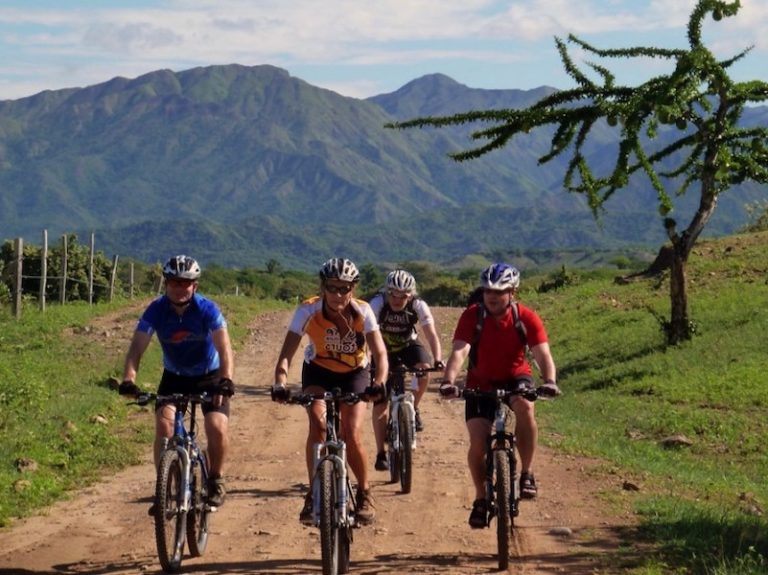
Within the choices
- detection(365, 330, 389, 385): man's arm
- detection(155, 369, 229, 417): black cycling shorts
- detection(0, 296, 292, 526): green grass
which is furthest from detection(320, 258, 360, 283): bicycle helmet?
detection(0, 296, 292, 526): green grass

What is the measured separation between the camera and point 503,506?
9203mm

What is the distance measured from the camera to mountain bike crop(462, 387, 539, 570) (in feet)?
30.2

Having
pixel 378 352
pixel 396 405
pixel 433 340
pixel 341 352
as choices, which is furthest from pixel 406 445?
pixel 378 352

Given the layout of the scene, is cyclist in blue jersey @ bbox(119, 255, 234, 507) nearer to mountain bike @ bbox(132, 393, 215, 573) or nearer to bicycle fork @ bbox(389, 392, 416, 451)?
mountain bike @ bbox(132, 393, 215, 573)

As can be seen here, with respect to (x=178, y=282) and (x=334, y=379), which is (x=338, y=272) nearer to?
(x=334, y=379)

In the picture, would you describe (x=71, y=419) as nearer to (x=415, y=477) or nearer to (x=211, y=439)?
(x=415, y=477)

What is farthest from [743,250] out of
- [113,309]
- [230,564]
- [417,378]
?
[230,564]

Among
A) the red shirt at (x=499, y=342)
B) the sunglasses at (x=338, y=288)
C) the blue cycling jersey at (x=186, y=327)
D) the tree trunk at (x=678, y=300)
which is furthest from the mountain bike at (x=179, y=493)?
the tree trunk at (x=678, y=300)

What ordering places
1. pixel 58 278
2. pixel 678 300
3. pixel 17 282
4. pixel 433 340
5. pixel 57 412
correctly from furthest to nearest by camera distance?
pixel 58 278, pixel 17 282, pixel 678 300, pixel 57 412, pixel 433 340

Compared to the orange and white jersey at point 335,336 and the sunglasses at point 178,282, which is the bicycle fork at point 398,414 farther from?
the sunglasses at point 178,282

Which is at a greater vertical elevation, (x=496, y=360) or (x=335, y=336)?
(x=335, y=336)

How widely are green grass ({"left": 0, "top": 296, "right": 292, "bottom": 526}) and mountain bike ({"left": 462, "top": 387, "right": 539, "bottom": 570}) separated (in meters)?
4.48

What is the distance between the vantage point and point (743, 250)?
35.2 m

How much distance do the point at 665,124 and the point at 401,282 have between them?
6.85 m
